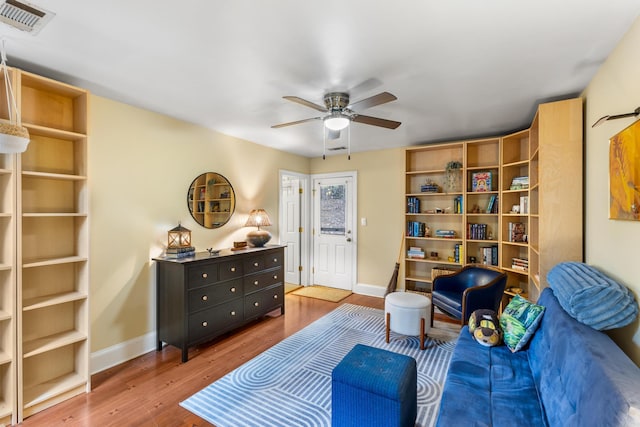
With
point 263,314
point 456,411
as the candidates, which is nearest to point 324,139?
point 263,314

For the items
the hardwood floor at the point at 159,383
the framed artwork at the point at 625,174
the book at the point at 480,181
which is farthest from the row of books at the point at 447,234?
the framed artwork at the point at 625,174

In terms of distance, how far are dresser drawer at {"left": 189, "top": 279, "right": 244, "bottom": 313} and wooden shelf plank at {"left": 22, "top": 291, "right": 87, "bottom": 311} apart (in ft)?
2.78

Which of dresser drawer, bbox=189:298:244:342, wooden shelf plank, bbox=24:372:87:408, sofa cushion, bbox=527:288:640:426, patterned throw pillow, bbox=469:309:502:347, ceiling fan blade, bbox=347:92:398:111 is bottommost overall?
wooden shelf plank, bbox=24:372:87:408

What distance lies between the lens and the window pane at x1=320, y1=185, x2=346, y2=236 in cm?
516

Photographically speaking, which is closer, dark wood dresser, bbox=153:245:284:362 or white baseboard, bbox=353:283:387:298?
dark wood dresser, bbox=153:245:284:362

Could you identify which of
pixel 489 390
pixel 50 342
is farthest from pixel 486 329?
pixel 50 342

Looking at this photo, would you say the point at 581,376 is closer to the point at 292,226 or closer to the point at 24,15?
the point at 24,15

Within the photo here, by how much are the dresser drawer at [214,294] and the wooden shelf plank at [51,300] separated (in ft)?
2.78

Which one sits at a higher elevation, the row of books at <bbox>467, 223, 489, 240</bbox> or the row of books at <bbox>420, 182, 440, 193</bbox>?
the row of books at <bbox>420, 182, 440, 193</bbox>

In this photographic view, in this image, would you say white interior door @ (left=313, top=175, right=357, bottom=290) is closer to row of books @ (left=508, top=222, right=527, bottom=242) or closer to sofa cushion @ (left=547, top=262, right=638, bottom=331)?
row of books @ (left=508, top=222, right=527, bottom=242)

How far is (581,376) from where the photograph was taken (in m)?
1.21

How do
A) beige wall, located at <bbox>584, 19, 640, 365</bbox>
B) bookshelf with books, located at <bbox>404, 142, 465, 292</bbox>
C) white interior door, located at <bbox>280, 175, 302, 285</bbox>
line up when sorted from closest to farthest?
beige wall, located at <bbox>584, 19, 640, 365</bbox> < bookshelf with books, located at <bbox>404, 142, 465, 292</bbox> < white interior door, located at <bbox>280, 175, 302, 285</bbox>

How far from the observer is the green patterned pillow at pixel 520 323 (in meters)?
2.00

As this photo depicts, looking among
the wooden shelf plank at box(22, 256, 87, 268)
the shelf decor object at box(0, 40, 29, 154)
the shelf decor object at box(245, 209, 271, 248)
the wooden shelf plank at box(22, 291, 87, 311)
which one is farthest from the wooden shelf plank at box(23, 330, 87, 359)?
the shelf decor object at box(245, 209, 271, 248)
